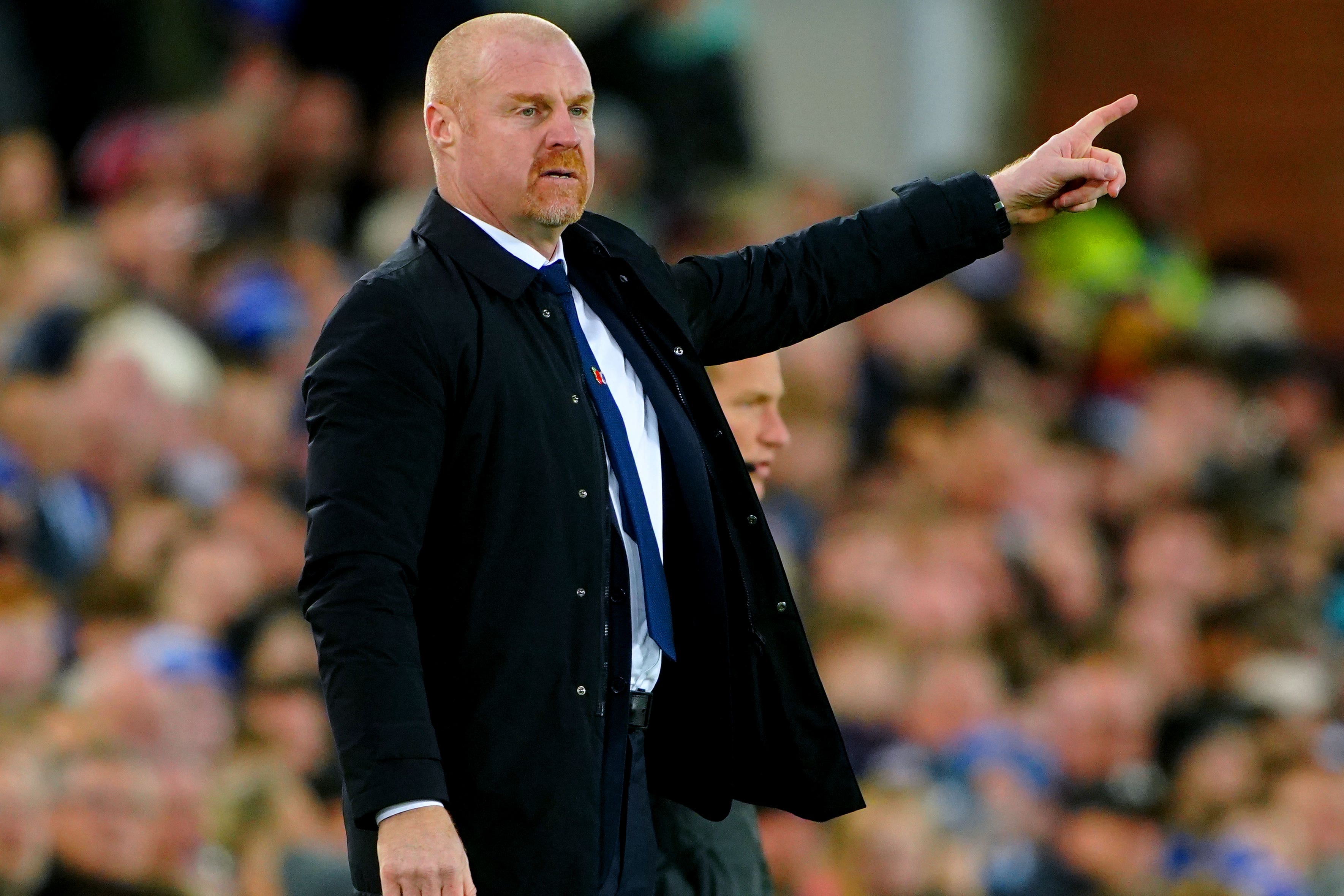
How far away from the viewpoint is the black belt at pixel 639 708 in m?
3.22

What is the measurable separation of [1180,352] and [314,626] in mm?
7634

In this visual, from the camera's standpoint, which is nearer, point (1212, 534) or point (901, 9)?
point (1212, 534)

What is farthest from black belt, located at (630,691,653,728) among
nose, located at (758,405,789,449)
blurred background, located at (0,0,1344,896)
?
blurred background, located at (0,0,1344,896)

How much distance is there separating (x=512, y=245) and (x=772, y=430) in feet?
3.79

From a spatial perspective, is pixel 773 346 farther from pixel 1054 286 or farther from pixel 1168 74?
pixel 1168 74

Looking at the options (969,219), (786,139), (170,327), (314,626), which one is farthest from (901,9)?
(314,626)

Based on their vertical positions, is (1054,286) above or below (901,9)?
below

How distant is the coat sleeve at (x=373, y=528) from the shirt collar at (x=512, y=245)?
0.62ft

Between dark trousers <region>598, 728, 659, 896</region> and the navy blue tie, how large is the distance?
16 cm

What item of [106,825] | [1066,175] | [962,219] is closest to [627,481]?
[962,219]

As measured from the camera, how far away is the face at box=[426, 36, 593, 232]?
3.09 m

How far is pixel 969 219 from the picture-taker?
3.46 metres

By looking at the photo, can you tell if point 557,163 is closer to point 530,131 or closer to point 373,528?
point 530,131

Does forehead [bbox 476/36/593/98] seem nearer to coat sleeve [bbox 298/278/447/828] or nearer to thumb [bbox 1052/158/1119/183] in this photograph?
coat sleeve [bbox 298/278/447/828]
